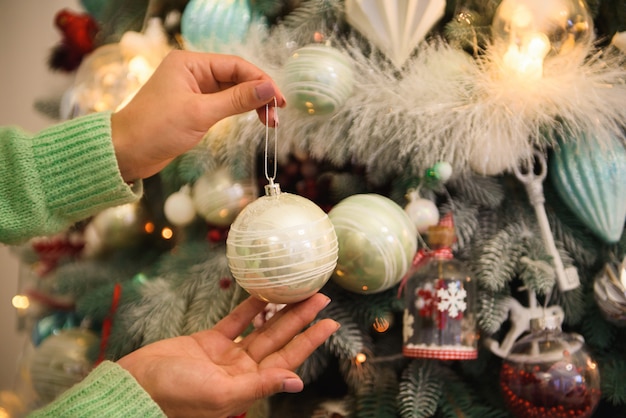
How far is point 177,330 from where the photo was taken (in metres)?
0.76

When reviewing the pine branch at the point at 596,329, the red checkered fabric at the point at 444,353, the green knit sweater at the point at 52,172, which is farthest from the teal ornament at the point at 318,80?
the pine branch at the point at 596,329

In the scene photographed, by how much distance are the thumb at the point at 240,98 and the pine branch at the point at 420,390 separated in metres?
0.41

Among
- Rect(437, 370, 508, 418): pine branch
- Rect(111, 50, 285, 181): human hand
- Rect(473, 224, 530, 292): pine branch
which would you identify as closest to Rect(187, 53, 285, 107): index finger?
Rect(111, 50, 285, 181): human hand

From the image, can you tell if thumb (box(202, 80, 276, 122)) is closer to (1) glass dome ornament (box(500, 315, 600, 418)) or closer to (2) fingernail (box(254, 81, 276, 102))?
(2) fingernail (box(254, 81, 276, 102))

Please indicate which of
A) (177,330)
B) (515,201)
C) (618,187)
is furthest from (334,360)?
(618,187)

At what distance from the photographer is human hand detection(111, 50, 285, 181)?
1.85 ft

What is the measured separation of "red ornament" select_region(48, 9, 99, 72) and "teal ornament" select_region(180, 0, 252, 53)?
386mm

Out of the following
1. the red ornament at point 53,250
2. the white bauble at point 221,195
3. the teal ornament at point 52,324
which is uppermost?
the white bauble at point 221,195

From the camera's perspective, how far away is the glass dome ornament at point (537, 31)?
66 cm

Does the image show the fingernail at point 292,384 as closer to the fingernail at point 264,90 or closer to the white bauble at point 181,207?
the fingernail at point 264,90

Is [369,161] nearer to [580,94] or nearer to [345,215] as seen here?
[345,215]

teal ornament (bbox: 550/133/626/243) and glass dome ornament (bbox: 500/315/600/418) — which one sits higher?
teal ornament (bbox: 550/133/626/243)

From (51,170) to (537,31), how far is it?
1.93 ft

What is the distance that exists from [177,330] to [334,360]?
270 mm
